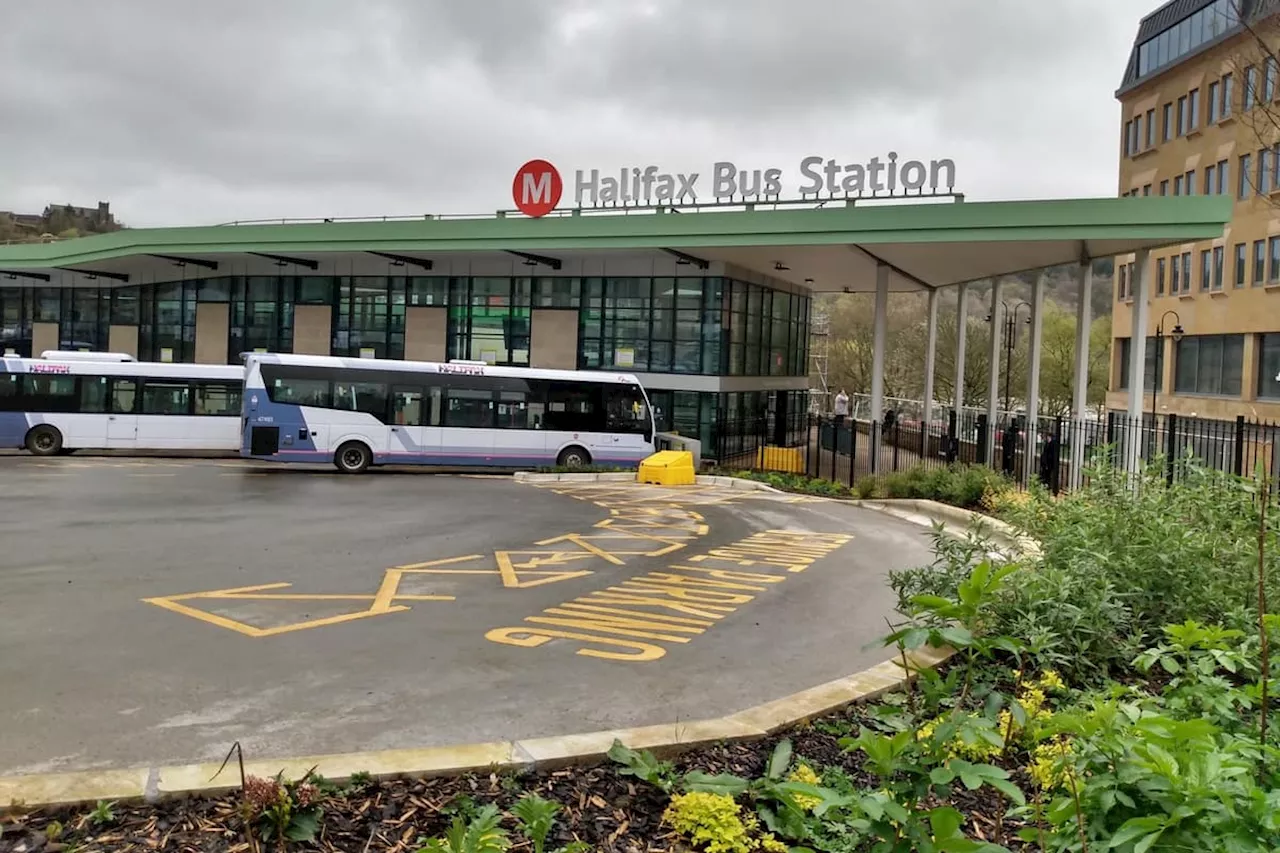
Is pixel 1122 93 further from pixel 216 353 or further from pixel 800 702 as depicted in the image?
pixel 800 702

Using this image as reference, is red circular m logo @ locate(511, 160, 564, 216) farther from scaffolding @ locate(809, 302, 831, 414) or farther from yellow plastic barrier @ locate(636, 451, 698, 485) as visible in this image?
scaffolding @ locate(809, 302, 831, 414)

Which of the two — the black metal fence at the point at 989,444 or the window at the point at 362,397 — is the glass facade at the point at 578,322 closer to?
the black metal fence at the point at 989,444

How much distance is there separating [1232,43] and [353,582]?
41.4 meters

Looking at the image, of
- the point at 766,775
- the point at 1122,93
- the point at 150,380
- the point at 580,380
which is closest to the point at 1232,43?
the point at 1122,93

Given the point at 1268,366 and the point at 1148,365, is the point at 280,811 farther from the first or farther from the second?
the point at 1148,365

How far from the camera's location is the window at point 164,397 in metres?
27.3

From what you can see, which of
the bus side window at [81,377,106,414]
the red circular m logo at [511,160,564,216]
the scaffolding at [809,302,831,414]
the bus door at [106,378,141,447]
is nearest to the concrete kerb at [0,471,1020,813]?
the bus door at [106,378,141,447]

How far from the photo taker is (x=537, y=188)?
3175 centimetres

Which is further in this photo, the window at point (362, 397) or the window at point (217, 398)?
the window at point (217, 398)

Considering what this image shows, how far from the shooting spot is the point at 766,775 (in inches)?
169

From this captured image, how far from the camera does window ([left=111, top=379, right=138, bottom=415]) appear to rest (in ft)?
89.4

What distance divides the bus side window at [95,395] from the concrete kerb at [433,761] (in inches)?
1025

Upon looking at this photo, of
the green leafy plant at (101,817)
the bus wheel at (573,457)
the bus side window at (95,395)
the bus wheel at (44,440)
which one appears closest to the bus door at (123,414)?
the bus side window at (95,395)

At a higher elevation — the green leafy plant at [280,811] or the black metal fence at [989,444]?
the black metal fence at [989,444]
